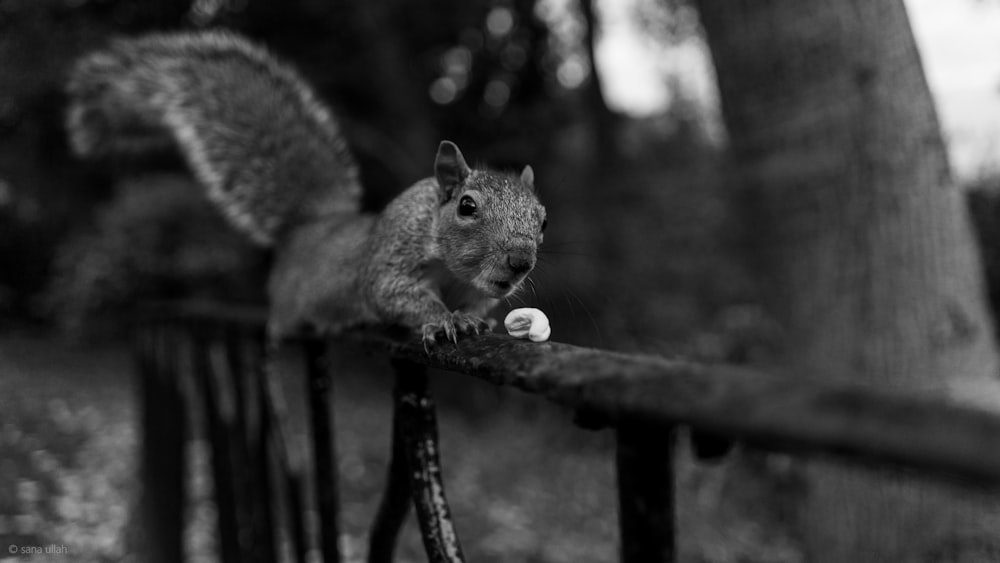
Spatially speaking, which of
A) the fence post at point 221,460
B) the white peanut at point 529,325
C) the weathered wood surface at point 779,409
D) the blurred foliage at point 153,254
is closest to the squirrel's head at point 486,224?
the white peanut at point 529,325

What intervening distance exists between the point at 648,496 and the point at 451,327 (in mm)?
504

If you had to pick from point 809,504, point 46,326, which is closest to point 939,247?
point 809,504

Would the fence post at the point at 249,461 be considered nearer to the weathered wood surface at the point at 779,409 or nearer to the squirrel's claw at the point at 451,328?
the squirrel's claw at the point at 451,328

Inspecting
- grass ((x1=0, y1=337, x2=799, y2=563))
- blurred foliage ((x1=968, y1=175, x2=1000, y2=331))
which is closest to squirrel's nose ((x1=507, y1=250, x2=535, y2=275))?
grass ((x1=0, y1=337, x2=799, y2=563))

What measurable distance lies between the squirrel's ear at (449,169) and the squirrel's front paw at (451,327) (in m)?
0.21

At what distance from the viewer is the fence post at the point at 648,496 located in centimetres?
53

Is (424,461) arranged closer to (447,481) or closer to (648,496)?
(648,496)

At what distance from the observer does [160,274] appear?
17.8 feet

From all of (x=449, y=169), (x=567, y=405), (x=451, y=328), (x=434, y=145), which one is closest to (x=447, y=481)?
(x=434, y=145)

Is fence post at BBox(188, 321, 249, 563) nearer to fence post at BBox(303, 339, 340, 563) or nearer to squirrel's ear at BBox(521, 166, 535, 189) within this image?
fence post at BBox(303, 339, 340, 563)

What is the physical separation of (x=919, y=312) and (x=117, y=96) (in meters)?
2.40

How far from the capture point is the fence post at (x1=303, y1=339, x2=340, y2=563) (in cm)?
129

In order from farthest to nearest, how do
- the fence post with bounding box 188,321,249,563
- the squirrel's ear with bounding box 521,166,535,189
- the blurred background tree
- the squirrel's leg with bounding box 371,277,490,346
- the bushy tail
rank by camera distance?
the blurred background tree
the bushy tail
the fence post with bounding box 188,321,249,563
the squirrel's ear with bounding box 521,166,535,189
the squirrel's leg with bounding box 371,277,490,346

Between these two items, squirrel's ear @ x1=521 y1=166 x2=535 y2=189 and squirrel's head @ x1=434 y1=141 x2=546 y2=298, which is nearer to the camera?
squirrel's head @ x1=434 y1=141 x2=546 y2=298
